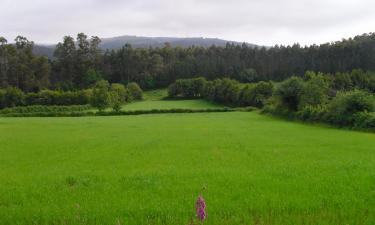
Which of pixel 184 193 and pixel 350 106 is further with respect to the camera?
pixel 350 106

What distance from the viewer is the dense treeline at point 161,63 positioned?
137m

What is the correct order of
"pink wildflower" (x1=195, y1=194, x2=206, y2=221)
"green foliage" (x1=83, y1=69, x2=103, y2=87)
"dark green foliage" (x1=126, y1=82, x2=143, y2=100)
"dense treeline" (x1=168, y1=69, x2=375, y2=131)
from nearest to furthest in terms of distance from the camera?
1. "pink wildflower" (x1=195, y1=194, x2=206, y2=221)
2. "dense treeline" (x1=168, y1=69, x2=375, y2=131)
3. "dark green foliage" (x1=126, y1=82, x2=143, y2=100)
4. "green foliage" (x1=83, y1=69, x2=103, y2=87)

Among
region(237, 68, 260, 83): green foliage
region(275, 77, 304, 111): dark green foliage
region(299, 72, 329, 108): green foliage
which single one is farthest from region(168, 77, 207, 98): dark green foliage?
region(299, 72, 329, 108): green foliage

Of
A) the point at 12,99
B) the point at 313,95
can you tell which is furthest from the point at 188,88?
the point at 313,95

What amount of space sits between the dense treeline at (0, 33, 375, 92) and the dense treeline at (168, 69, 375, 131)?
98.9 ft

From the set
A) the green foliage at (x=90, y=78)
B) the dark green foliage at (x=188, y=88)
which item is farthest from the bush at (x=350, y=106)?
the green foliage at (x=90, y=78)

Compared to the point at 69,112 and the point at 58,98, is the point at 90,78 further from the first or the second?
the point at 69,112

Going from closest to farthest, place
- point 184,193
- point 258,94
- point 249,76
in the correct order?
1. point 184,193
2. point 258,94
3. point 249,76

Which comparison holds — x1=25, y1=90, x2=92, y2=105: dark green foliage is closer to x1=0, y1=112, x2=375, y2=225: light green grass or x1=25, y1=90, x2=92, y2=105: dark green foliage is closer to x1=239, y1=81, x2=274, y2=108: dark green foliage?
x1=239, y1=81, x2=274, y2=108: dark green foliage

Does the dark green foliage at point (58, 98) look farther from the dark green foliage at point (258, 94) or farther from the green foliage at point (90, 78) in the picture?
the dark green foliage at point (258, 94)

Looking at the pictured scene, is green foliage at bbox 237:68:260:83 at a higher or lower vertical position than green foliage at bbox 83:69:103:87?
higher

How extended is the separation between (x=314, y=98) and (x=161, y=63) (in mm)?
109338

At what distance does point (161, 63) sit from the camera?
6363 inches

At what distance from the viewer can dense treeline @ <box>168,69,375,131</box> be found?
45438 millimetres
